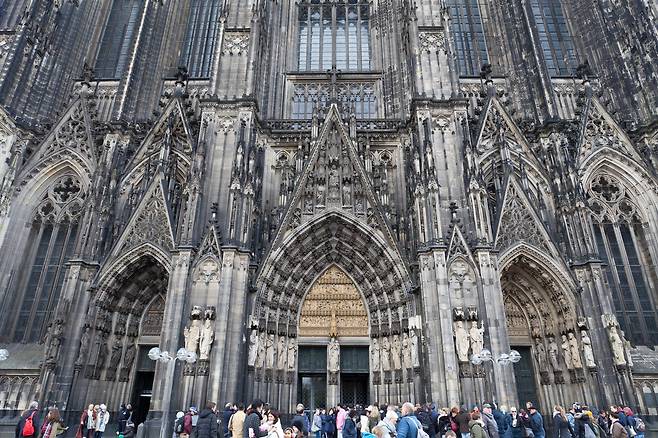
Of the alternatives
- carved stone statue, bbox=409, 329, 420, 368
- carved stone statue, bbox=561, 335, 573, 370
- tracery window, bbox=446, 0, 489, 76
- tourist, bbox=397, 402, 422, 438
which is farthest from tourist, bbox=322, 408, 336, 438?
tracery window, bbox=446, 0, 489, 76

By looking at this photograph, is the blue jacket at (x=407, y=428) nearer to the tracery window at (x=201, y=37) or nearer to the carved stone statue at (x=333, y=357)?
the carved stone statue at (x=333, y=357)

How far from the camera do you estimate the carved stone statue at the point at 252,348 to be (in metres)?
16.0

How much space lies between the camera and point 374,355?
17828mm

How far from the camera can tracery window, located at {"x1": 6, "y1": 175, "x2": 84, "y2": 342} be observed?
60.9 ft

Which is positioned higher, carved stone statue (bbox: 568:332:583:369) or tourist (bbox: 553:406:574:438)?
carved stone statue (bbox: 568:332:583:369)

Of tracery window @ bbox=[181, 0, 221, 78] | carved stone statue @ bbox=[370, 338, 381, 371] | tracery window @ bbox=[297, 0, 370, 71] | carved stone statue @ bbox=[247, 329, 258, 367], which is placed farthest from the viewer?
tracery window @ bbox=[181, 0, 221, 78]

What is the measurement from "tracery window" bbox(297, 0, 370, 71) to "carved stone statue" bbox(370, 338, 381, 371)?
13.8 meters

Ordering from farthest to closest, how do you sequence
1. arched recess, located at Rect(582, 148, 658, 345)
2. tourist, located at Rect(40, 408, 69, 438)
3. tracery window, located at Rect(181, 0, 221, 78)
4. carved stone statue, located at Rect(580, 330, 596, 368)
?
tracery window, located at Rect(181, 0, 221, 78)
arched recess, located at Rect(582, 148, 658, 345)
carved stone statue, located at Rect(580, 330, 596, 368)
tourist, located at Rect(40, 408, 69, 438)

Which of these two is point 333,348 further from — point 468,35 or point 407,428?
point 468,35

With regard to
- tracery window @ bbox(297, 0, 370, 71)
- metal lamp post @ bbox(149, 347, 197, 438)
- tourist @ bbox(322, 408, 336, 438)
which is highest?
tracery window @ bbox(297, 0, 370, 71)

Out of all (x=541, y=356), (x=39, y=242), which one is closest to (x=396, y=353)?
(x=541, y=356)

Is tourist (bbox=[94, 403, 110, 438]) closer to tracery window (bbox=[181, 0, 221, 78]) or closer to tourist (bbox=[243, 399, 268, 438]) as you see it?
tourist (bbox=[243, 399, 268, 438])

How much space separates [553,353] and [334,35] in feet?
61.5

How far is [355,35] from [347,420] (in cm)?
2107
